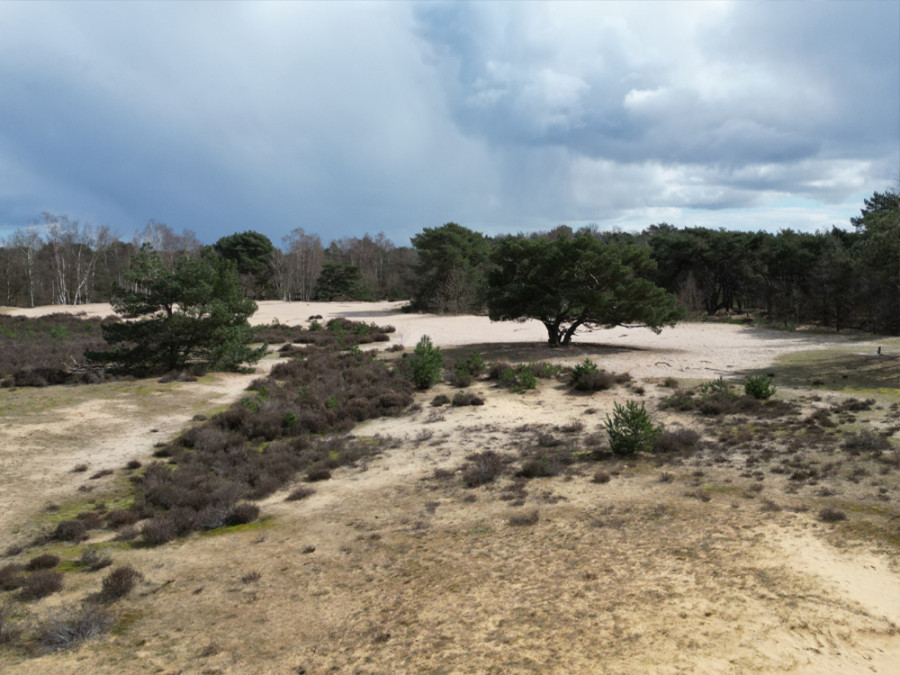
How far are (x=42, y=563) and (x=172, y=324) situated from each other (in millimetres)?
12867

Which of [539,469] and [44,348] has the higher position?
[44,348]

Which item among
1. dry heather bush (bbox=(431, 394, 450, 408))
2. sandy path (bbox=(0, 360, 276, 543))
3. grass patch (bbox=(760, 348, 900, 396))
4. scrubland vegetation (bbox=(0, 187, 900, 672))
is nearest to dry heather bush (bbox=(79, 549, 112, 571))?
scrubland vegetation (bbox=(0, 187, 900, 672))

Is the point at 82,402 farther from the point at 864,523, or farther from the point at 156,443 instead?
the point at 864,523

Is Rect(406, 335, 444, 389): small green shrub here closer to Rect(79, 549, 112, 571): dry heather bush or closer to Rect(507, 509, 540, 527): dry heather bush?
Rect(507, 509, 540, 527): dry heather bush

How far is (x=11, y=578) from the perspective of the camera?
5.98 m

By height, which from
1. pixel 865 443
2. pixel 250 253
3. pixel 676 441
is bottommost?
pixel 676 441

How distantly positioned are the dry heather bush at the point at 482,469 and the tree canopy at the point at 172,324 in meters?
11.9

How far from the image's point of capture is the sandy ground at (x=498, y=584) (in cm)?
408

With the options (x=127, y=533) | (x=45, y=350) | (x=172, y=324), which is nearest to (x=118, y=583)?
(x=127, y=533)

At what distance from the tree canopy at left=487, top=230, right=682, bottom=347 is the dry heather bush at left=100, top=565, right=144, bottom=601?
56.7 feet

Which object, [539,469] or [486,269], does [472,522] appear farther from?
[486,269]

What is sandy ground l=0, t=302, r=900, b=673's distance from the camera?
13.4ft

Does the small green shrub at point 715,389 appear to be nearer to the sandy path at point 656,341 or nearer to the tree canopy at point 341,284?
the sandy path at point 656,341

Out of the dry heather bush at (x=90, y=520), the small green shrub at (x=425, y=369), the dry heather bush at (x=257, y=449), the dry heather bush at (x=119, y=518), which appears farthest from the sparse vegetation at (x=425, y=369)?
the dry heather bush at (x=90, y=520)
